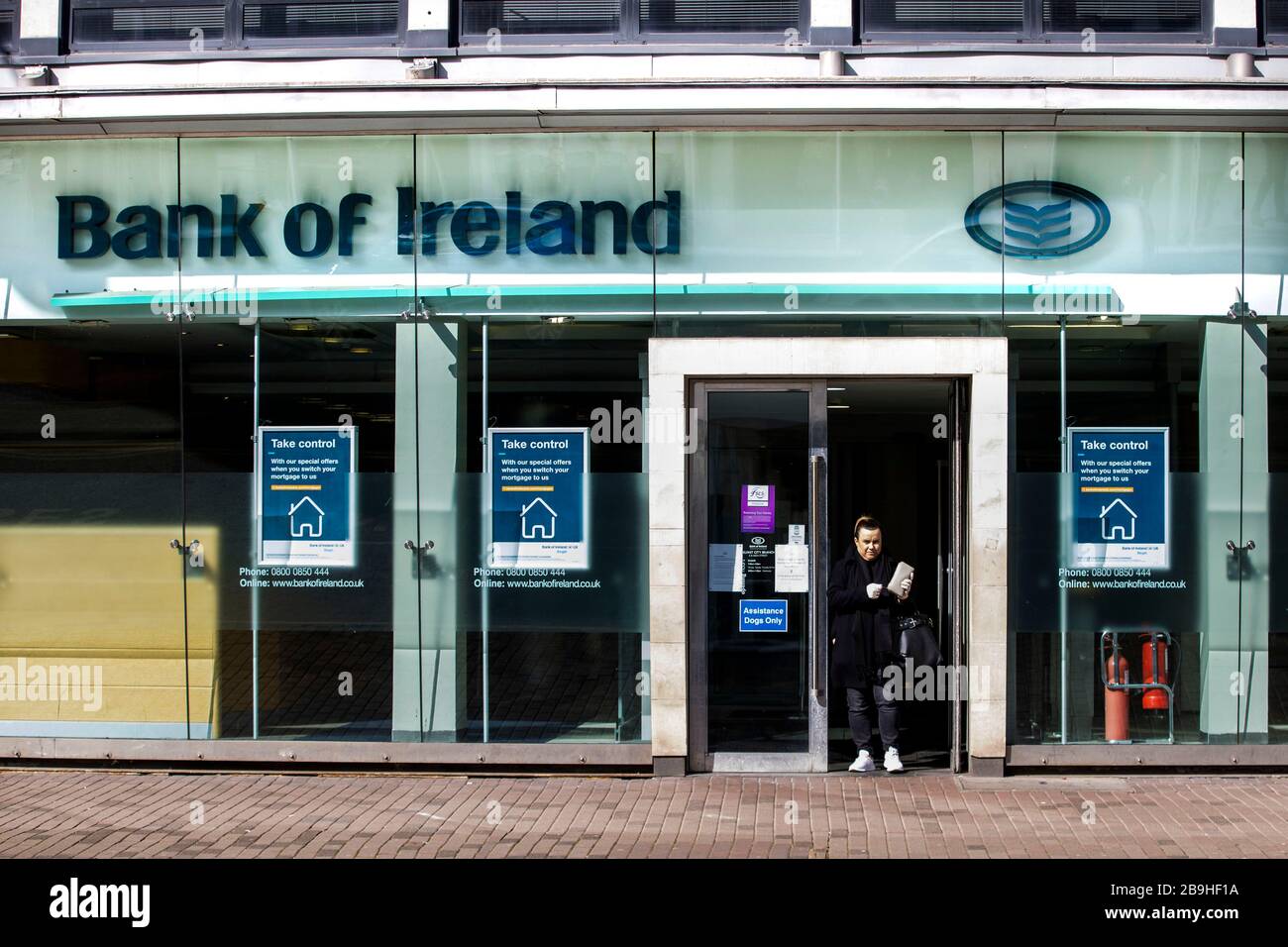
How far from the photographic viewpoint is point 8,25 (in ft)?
32.7

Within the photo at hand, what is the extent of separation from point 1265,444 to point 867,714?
3.32 m

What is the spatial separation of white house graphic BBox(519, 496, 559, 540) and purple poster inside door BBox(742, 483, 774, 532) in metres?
1.32

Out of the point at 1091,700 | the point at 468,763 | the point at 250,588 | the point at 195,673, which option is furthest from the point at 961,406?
the point at 195,673

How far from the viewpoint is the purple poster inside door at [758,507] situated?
9422 millimetres

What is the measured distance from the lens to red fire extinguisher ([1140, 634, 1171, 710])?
9516 mm

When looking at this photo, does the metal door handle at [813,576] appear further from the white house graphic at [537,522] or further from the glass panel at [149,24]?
the glass panel at [149,24]

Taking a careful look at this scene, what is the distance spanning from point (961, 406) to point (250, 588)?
5.17 m

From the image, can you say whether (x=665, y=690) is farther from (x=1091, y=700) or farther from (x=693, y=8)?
(x=693, y=8)

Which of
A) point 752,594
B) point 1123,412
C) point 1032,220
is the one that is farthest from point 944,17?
point 752,594

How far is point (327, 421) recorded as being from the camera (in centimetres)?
970
